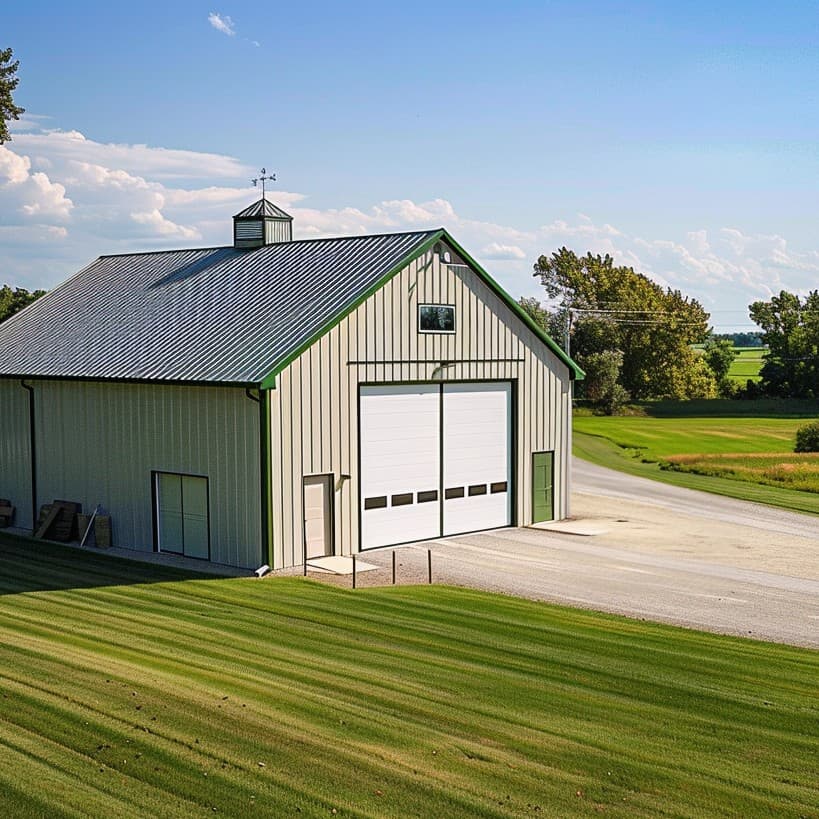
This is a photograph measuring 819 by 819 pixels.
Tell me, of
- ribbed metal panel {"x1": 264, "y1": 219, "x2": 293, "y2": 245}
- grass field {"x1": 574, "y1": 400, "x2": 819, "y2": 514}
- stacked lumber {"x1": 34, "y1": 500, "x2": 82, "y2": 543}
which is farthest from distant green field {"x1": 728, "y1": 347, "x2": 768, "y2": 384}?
stacked lumber {"x1": 34, "y1": 500, "x2": 82, "y2": 543}

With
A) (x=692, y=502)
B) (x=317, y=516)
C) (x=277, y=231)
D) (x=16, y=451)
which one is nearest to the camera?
(x=317, y=516)

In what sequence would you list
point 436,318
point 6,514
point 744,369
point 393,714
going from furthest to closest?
1. point 744,369
2. point 6,514
3. point 436,318
4. point 393,714

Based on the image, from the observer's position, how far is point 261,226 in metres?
31.9

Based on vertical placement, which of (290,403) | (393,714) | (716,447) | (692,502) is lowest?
(692,502)

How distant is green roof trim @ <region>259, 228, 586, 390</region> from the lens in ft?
78.6

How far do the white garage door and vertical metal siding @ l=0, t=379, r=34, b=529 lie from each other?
9934 mm

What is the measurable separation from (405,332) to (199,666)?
→ 13.5 metres

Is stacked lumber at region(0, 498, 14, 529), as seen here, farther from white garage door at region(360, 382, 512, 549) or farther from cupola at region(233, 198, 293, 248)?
white garage door at region(360, 382, 512, 549)

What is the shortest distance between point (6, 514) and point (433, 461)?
39.4 feet

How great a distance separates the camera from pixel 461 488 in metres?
29.1

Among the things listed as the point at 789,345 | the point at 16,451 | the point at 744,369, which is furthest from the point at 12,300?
the point at 744,369

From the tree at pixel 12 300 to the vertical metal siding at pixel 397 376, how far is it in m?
30.3

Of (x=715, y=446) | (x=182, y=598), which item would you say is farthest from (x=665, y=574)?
(x=715, y=446)

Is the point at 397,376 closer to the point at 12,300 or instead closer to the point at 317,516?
the point at 317,516
